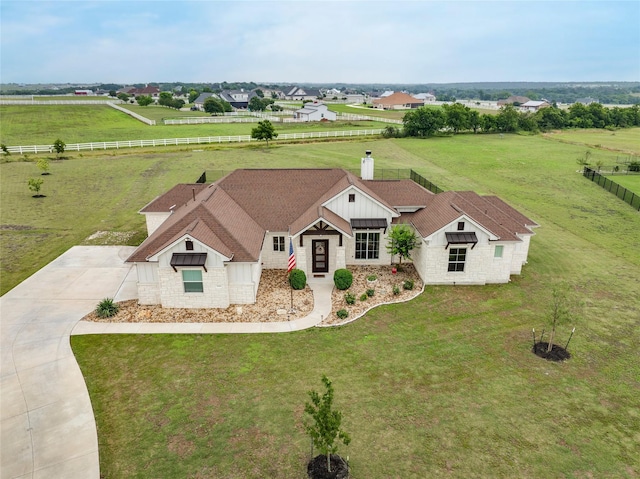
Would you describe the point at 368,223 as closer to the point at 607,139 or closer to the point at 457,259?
the point at 457,259

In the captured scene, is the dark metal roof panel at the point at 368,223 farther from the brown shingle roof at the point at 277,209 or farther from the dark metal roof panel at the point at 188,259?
the dark metal roof panel at the point at 188,259

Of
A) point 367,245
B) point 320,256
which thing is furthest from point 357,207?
point 320,256

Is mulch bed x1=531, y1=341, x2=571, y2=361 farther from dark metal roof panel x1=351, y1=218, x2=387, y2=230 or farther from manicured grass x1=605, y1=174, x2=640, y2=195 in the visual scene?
manicured grass x1=605, y1=174, x2=640, y2=195

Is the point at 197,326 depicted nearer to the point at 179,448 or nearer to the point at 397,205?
the point at 179,448

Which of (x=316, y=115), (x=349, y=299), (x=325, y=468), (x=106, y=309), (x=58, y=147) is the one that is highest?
(x=316, y=115)

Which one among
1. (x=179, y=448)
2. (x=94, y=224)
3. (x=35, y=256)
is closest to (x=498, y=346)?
(x=179, y=448)
